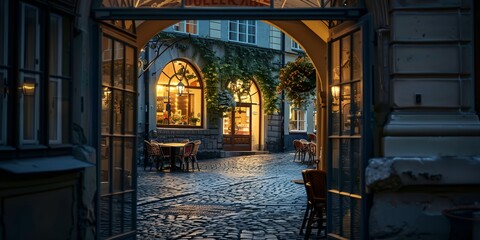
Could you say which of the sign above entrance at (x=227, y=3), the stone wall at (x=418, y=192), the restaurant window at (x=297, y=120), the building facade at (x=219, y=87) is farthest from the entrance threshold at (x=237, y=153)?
the stone wall at (x=418, y=192)

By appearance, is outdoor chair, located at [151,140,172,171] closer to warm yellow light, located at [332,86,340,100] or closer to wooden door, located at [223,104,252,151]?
wooden door, located at [223,104,252,151]

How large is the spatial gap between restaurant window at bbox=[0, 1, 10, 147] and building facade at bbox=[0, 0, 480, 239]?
12 mm

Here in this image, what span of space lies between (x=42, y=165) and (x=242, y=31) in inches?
945

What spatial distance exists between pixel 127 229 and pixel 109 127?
4.31 ft

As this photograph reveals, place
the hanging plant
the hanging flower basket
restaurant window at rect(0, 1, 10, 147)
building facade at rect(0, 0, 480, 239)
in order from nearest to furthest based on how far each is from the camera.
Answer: restaurant window at rect(0, 1, 10, 147) < building facade at rect(0, 0, 480, 239) < the hanging plant < the hanging flower basket

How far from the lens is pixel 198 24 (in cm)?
2723

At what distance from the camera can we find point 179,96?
88.8 ft

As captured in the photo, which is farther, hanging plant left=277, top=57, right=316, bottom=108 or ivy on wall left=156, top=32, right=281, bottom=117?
ivy on wall left=156, top=32, right=281, bottom=117

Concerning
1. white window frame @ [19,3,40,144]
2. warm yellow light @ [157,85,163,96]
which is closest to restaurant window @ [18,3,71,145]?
white window frame @ [19,3,40,144]

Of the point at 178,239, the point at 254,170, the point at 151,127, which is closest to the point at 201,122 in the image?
the point at 151,127

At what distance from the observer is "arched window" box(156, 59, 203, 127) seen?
1032 inches

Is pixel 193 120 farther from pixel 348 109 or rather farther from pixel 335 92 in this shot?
pixel 348 109

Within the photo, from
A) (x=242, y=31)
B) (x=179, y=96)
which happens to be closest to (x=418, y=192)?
(x=179, y=96)

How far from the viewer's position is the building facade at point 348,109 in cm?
628
